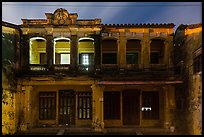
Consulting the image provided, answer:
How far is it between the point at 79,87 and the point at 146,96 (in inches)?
205

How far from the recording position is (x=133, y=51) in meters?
24.5

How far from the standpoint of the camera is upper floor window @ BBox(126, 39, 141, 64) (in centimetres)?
2439

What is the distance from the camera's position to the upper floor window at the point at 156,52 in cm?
2439

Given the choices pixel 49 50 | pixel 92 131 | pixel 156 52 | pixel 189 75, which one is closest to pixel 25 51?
pixel 49 50

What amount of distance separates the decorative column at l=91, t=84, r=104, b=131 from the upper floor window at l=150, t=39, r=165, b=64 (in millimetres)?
4954

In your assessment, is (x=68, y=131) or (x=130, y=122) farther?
(x=130, y=122)

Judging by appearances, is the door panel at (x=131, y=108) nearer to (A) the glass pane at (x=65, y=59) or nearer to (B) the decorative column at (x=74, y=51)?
(B) the decorative column at (x=74, y=51)

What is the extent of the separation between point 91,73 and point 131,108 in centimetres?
424

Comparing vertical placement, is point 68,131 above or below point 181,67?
below

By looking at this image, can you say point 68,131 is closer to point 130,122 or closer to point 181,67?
point 130,122

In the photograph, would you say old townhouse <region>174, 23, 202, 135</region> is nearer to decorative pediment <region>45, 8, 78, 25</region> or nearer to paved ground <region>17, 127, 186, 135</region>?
paved ground <region>17, 127, 186, 135</region>

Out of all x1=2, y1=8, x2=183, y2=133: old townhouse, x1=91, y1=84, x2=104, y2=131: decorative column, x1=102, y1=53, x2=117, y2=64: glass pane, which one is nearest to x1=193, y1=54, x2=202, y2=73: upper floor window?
x1=2, y1=8, x2=183, y2=133: old townhouse

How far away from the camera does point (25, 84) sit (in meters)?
22.6

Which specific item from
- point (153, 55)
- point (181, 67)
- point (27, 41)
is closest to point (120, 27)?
point (153, 55)
